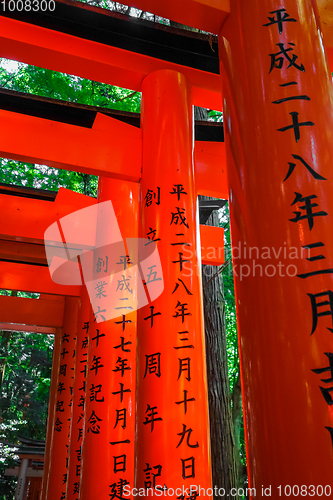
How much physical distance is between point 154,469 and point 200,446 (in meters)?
0.31

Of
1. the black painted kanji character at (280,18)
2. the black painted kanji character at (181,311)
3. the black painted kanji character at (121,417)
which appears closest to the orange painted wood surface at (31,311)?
the black painted kanji character at (121,417)

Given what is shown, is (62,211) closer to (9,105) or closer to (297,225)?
(9,105)

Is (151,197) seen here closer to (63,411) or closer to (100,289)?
(100,289)

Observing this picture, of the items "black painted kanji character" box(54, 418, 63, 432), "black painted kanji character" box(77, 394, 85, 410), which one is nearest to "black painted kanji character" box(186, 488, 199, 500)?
"black painted kanji character" box(77, 394, 85, 410)

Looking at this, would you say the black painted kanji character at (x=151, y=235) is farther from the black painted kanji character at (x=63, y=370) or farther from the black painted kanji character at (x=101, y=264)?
the black painted kanji character at (x=63, y=370)

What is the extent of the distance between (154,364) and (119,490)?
5.65ft

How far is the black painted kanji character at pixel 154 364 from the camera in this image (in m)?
2.86

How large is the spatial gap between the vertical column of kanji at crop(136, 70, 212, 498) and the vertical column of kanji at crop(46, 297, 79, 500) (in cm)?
552

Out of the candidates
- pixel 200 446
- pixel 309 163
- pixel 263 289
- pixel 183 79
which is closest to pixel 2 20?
pixel 183 79

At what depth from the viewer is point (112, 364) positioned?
4.30 m

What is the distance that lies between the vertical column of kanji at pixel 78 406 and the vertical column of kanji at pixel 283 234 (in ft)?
14.6

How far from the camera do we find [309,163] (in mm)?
1785

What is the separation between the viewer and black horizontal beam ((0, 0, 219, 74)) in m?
3.67

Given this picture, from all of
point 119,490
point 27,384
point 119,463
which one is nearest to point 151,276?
point 119,463
